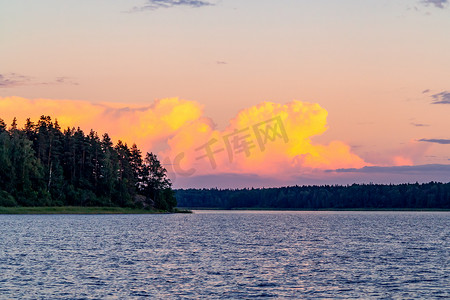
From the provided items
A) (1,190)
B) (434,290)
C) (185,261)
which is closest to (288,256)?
(185,261)

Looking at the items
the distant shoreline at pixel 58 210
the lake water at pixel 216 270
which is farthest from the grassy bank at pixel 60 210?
the lake water at pixel 216 270

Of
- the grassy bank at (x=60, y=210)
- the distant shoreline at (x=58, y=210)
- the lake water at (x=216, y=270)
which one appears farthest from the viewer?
the distant shoreline at (x=58, y=210)

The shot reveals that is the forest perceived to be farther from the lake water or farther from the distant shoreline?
the lake water

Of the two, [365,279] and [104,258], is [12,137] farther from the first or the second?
[365,279]

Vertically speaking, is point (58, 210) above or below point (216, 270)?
above

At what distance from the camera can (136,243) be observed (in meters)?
84.1

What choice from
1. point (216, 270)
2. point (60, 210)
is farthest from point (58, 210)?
point (216, 270)

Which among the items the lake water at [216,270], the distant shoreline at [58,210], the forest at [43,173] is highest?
the forest at [43,173]

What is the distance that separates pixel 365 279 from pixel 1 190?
464ft

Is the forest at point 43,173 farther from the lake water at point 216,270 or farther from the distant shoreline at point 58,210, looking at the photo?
the lake water at point 216,270

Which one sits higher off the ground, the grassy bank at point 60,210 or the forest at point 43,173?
the forest at point 43,173

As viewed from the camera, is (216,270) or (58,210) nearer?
(216,270)

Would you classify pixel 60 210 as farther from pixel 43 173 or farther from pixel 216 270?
pixel 216 270

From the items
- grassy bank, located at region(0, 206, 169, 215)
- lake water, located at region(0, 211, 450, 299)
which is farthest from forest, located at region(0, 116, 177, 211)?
lake water, located at region(0, 211, 450, 299)
